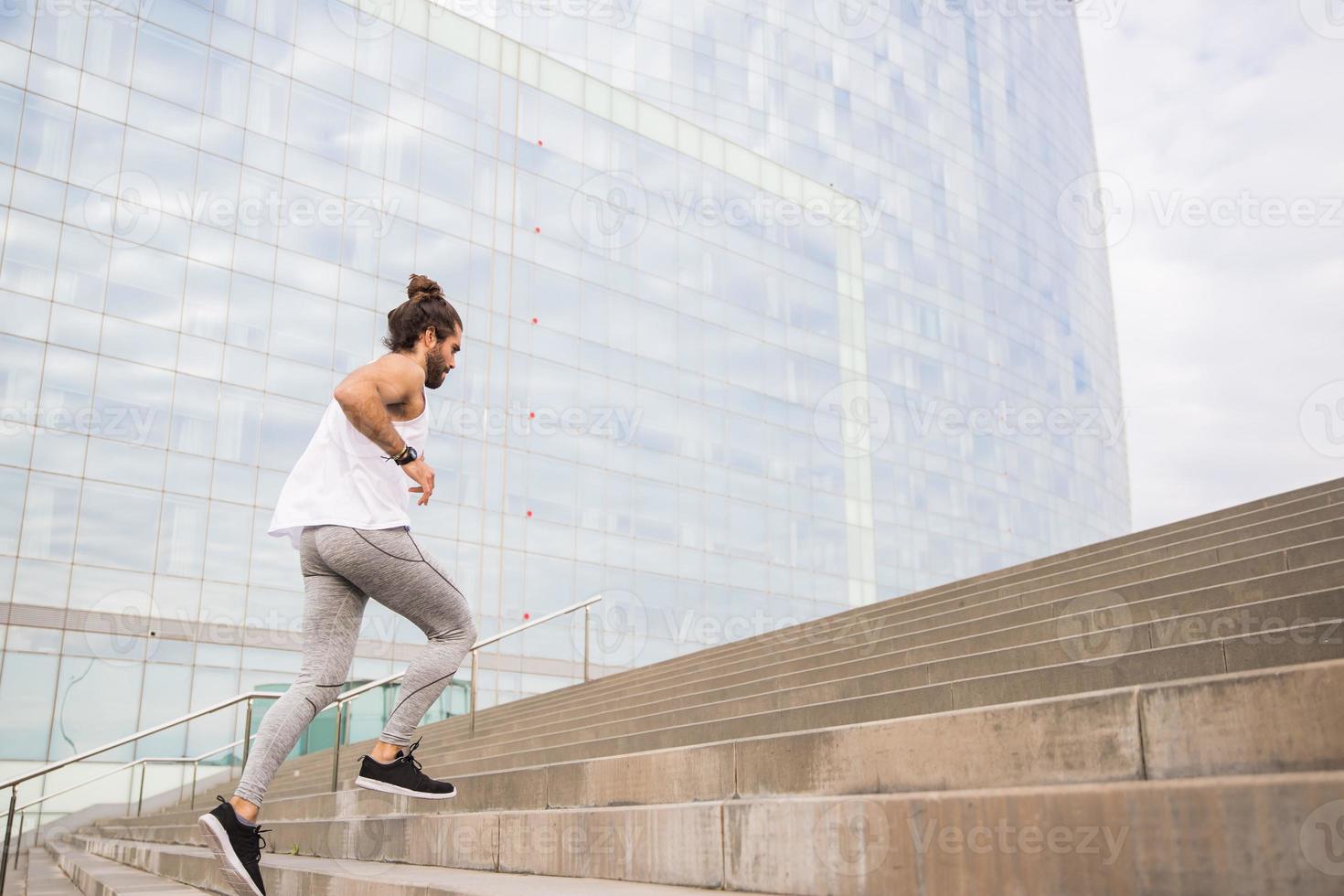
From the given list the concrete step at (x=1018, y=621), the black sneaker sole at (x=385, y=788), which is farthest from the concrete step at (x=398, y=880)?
the concrete step at (x=1018, y=621)

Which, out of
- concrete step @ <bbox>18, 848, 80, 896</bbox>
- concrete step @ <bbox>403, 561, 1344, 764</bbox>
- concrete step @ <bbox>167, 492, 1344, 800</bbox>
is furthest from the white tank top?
concrete step @ <bbox>18, 848, 80, 896</bbox>

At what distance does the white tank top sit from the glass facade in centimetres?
799

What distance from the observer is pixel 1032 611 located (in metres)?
5.74

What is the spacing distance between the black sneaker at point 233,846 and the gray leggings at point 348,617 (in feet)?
0.35

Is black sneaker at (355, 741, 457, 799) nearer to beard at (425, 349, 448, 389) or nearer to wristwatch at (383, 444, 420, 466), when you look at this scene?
wristwatch at (383, 444, 420, 466)

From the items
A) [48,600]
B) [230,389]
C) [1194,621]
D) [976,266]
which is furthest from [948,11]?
[1194,621]

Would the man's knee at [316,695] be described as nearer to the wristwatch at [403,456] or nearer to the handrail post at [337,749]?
the wristwatch at [403,456]

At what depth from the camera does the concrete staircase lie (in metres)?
1.73

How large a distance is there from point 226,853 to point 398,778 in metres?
0.59

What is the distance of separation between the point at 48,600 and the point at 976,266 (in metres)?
36.7

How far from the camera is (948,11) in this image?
1829 inches

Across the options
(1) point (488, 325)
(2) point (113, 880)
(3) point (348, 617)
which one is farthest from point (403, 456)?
(1) point (488, 325)

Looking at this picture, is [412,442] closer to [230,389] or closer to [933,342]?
[230,389]

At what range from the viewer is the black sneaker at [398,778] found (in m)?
3.50
